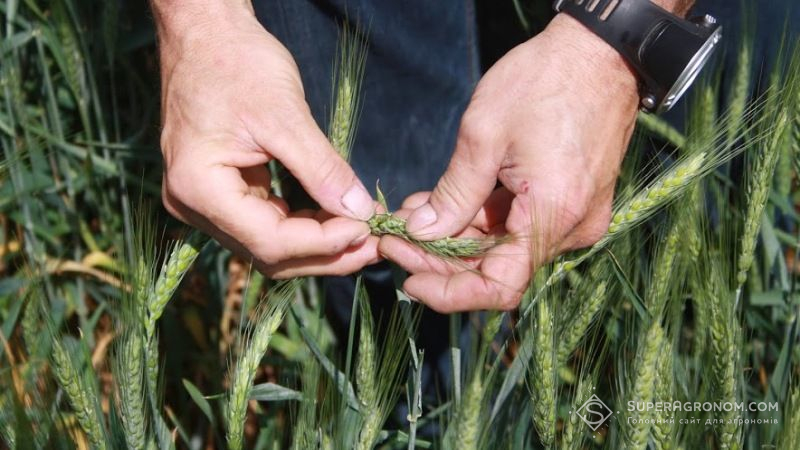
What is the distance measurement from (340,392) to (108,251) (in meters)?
0.90

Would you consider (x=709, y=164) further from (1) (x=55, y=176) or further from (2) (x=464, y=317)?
(1) (x=55, y=176)

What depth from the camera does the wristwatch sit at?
0.98 metres

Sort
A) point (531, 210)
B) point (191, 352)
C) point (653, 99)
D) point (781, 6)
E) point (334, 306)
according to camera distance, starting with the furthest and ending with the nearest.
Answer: point (191, 352) → point (334, 306) → point (781, 6) → point (653, 99) → point (531, 210)

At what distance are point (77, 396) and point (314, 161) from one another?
0.31 meters

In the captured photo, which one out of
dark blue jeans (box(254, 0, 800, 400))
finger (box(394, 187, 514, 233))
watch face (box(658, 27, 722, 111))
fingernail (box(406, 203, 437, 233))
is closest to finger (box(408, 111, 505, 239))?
fingernail (box(406, 203, 437, 233))

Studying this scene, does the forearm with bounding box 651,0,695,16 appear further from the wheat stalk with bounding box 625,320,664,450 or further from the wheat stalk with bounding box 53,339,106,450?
the wheat stalk with bounding box 53,339,106,450

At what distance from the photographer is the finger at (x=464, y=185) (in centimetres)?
95

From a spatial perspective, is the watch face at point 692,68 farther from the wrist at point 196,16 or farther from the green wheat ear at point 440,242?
the wrist at point 196,16

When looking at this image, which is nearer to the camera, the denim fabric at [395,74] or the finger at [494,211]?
the finger at [494,211]

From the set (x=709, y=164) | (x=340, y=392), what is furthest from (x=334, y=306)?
(x=709, y=164)

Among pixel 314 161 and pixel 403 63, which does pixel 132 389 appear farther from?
pixel 403 63

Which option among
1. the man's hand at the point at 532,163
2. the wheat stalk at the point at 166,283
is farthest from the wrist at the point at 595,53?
the wheat stalk at the point at 166,283

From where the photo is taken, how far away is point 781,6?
1.29 metres

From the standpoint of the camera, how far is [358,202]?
97cm
